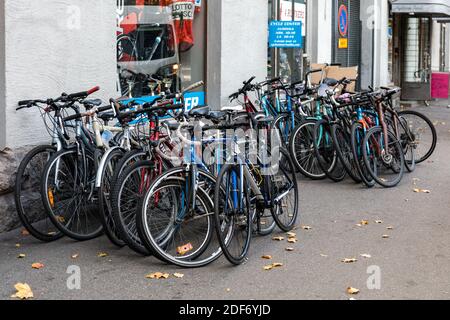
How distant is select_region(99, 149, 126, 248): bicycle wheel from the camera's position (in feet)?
18.7

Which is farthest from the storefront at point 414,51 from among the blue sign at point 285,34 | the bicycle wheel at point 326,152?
the bicycle wheel at point 326,152

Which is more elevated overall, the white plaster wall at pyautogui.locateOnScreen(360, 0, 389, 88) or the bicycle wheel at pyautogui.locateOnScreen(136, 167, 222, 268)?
the white plaster wall at pyautogui.locateOnScreen(360, 0, 389, 88)

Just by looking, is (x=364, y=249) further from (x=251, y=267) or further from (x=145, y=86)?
(x=145, y=86)

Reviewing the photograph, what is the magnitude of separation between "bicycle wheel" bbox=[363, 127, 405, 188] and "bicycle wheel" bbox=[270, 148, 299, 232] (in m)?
1.69

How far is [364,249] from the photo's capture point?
603cm

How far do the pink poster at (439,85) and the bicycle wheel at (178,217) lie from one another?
17.7 m

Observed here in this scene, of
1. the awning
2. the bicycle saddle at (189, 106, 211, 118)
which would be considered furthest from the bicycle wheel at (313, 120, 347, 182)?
the awning

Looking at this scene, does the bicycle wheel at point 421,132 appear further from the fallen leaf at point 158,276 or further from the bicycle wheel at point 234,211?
the fallen leaf at point 158,276

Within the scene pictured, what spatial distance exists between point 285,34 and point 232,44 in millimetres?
1588

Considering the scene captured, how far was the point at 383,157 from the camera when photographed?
8539mm

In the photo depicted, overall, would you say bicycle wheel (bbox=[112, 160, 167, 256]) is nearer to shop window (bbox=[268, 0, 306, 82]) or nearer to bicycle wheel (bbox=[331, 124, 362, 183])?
bicycle wheel (bbox=[331, 124, 362, 183])

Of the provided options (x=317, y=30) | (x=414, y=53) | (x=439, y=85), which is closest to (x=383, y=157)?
(x=317, y=30)

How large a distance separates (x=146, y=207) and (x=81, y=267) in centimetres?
70

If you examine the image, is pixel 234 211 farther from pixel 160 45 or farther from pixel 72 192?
pixel 160 45
